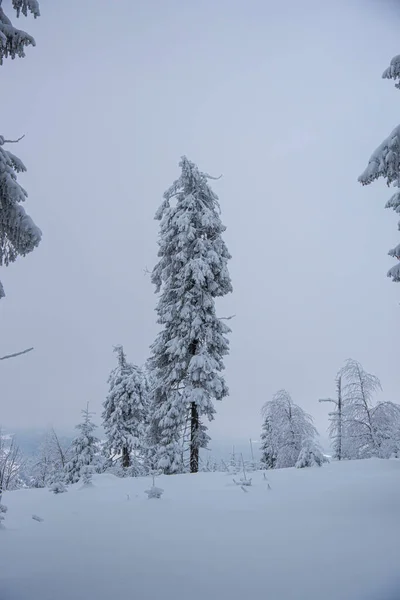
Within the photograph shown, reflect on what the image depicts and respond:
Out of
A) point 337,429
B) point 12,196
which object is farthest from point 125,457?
point 12,196

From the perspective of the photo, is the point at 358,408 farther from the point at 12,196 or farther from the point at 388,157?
the point at 12,196

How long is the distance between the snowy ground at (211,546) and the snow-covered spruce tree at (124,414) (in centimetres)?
1753

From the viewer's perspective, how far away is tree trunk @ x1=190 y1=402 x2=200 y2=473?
1298 centimetres

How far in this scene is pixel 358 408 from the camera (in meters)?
20.4

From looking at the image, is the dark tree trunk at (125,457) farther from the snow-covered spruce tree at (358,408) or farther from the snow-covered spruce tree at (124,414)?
the snow-covered spruce tree at (358,408)

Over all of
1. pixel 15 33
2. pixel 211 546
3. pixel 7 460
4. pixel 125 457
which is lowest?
pixel 125 457

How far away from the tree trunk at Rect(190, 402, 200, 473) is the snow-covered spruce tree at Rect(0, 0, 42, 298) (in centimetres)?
935

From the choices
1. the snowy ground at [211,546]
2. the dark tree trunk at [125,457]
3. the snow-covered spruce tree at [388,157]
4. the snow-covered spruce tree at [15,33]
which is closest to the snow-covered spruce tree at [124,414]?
the dark tree trunk at [125,457]

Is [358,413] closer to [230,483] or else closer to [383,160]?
[230,483]

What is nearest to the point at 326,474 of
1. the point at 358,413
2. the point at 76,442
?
the point at 358,413

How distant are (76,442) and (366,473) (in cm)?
1735

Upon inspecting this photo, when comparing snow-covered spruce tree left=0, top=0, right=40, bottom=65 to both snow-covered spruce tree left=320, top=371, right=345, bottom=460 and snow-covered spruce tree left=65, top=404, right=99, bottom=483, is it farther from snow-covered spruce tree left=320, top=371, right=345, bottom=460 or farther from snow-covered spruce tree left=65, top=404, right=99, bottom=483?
snow-covered spruce tree left=320, top=371, right=345, bottom=460

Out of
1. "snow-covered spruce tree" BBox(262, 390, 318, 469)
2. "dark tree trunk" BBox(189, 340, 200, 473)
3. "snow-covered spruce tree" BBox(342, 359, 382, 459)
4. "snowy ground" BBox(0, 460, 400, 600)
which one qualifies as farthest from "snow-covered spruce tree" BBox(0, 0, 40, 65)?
"snow-covered spruce tree" BBox(262, 390, 318, 469)

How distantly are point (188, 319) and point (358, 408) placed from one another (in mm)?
13654
